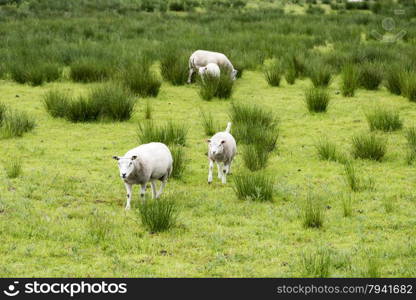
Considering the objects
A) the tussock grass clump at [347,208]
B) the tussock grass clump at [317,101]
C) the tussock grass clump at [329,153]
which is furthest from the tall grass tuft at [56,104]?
the tussock grass clump at [347,208]

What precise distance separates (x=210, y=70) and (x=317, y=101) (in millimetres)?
2989

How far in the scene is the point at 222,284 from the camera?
554 centimetres

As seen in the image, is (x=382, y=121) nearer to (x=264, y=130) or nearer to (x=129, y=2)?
(x=264, y=130)

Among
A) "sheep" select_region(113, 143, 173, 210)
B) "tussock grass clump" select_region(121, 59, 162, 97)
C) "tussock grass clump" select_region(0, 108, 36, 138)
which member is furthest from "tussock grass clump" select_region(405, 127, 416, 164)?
"tussock grass clump" select_region(0, 108, 36, 138)

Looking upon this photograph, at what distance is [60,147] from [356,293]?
6.74m

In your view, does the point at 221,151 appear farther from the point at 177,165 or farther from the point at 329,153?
the point at 329,153

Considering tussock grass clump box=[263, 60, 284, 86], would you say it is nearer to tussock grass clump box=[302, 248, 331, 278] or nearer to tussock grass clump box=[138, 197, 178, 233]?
tussock grass clump box=[138, 197, 178, 233]

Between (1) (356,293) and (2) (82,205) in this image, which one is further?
(2) (82,205)

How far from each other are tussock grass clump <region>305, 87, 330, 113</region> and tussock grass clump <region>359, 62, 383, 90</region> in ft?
8.77

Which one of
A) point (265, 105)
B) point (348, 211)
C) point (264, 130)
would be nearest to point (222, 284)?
point (348, 211)

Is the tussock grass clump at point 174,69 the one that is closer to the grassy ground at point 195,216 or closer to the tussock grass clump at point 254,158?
the grassy ground at point 195,216

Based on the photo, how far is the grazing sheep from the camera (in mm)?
15164

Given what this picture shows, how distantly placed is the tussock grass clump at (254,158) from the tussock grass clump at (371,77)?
21.4ft

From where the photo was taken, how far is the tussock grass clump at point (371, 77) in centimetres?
1562
